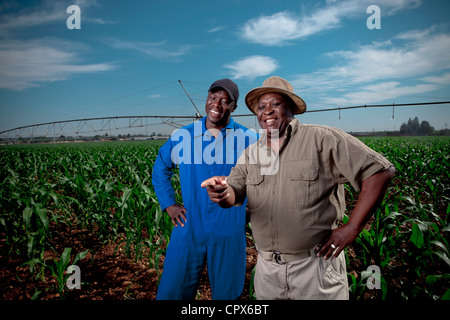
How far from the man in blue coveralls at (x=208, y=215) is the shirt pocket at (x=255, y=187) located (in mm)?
405

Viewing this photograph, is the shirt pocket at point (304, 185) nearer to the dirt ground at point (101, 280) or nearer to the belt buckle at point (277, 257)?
the belt buckle at point (277, 257)

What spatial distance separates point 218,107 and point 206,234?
108 cm

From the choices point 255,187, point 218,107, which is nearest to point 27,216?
point 218,107

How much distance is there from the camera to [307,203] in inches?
53.9

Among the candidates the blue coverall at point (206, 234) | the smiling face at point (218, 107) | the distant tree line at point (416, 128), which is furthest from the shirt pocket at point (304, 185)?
the distant tree line at point (416, 128)

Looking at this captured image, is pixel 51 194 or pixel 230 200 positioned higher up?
pixel 230 200

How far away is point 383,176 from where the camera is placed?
126 centimetres

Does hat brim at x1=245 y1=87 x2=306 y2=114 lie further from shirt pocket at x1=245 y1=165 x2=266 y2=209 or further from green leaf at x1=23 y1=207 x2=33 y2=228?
green leaf at x1=23 y1=207 x2=33 y2=228

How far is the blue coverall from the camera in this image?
1.94m

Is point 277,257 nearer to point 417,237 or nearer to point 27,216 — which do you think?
point 417,237
